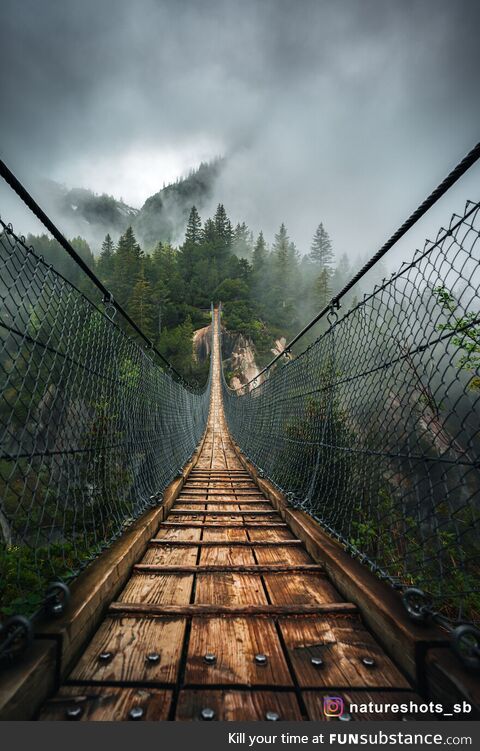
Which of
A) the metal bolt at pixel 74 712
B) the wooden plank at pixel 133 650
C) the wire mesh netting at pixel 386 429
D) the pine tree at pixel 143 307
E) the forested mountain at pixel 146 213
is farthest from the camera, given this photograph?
the forested mountain at pixel 146 213

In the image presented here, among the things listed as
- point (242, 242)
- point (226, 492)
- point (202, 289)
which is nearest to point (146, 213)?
point (242, 242)

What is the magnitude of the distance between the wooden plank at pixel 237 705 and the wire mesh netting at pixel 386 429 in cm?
48

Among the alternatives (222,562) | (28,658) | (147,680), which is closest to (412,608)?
(147,680)

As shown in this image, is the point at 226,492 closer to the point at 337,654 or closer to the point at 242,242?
the point at 337,654

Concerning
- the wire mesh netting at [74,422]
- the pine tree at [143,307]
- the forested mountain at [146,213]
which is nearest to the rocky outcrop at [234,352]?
the pine tree at [143,307]

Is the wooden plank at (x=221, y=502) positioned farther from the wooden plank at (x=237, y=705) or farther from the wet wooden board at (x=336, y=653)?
the wooden plank at (x=237, y=705)

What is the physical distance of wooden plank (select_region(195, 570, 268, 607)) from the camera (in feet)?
4.06

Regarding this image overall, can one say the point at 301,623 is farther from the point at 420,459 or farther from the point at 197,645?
the point at 420,459

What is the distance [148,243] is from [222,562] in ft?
487

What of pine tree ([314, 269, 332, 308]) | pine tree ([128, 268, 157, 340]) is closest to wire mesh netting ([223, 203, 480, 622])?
pine tree ([128, 268, 157, 340])

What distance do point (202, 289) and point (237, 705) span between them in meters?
36.1

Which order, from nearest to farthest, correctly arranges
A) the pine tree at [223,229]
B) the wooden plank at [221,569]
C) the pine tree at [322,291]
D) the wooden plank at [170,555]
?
the wooden plank at [221,569], the wooden plank at [170,555], the pine tree at [322,291], the pine tree at [223,229]

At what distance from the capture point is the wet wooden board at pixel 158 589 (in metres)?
1.23

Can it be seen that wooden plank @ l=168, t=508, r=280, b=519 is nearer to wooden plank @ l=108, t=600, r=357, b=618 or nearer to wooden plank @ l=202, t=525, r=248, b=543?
wooden plank @ l=202, t=525, r=248, b=543
